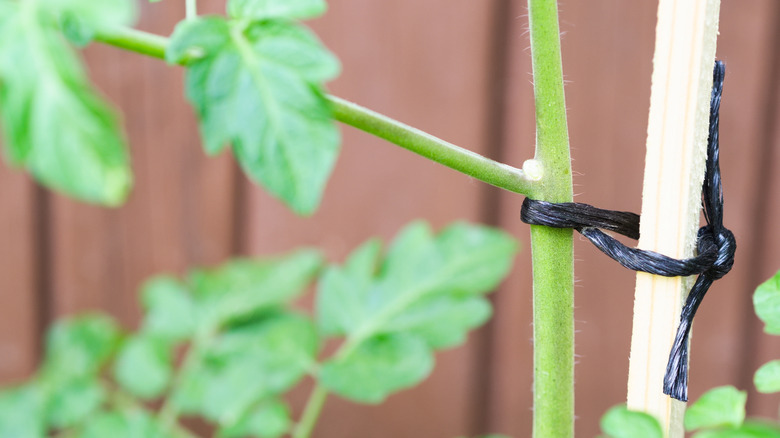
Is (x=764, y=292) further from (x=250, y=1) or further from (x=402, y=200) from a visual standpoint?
(x=402, y=200)

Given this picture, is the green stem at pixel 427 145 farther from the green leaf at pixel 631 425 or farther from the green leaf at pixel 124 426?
the green leaf at pixel 124 426

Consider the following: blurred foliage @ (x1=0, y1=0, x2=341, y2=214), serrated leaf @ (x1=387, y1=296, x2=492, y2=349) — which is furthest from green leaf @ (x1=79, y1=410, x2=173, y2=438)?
blurred foliage @ (x1=0, y1=0, x2=341, y2=214)

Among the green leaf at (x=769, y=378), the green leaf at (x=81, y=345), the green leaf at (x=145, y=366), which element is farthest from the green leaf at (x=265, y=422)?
the green leaf at (x=769, y=378)

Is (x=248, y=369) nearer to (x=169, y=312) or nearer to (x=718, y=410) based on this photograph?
(x=169, y=312)

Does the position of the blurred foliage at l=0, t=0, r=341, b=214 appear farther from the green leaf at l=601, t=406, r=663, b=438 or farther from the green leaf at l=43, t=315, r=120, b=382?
the green leaf at l=43, t=315, r=120, b=382

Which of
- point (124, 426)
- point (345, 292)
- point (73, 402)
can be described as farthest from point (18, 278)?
point (345, 292)

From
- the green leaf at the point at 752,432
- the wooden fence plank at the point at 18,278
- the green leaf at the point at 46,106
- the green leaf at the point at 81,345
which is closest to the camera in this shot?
the green leaf at the point at 752,432
